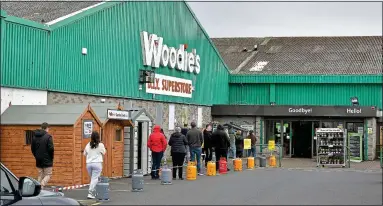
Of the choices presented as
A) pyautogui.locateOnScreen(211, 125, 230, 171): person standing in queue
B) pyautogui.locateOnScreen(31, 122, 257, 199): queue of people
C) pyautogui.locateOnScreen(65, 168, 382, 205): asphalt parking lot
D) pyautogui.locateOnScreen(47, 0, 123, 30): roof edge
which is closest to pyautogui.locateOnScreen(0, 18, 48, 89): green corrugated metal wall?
pyautogui.locateOnScreen(47, 0, 123, 30): roof edge

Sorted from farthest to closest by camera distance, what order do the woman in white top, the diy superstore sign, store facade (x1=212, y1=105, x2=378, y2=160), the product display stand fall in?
store facade (x1=212, y1=105, x2=378, y2=160) < the product display stand < the diy superstore sign < the woman in white top

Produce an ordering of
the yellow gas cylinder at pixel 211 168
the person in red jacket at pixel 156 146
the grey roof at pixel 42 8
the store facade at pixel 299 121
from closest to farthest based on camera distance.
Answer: the person in red jacket at pixel 156 146, the yellow gas cylinder at pixel 211 168, the grey roof at pixel 42 8, the store facade at pixel 299 121

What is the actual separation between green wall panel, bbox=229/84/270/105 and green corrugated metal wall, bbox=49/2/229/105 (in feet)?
23.6

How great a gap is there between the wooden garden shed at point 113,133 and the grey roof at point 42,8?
14.8ft

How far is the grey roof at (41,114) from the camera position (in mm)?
18656

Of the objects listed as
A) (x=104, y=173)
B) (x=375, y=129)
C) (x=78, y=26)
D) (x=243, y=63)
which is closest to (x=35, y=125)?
(x=104, y=173)

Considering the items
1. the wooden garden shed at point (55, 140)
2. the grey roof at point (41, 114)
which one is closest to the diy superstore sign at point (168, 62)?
the grey roof at point (41, 114)

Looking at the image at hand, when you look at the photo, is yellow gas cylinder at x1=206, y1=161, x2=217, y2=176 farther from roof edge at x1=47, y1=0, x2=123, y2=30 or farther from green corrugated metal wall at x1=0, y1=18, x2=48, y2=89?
roof edge at x1=47, y1=0, x2=123, y2=30

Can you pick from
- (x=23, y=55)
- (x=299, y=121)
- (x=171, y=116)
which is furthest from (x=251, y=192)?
(x=299, y=121)

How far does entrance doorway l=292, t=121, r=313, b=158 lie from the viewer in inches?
1631

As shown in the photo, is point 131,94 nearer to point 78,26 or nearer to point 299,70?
point 78,26

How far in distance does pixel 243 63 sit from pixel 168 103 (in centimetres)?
1577

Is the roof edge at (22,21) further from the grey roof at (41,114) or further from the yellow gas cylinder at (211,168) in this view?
the yellow gas cylinder at (211,168)

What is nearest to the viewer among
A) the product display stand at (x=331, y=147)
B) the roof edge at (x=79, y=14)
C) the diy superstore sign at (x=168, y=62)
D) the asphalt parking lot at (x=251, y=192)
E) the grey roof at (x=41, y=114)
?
the asphalt parking lot at (x=251, y=192)
